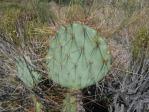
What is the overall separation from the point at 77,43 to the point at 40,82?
57 centimetres

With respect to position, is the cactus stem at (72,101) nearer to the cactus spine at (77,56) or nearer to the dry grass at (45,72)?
the cactus spine at (77,56)

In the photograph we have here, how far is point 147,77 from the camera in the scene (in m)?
3.66

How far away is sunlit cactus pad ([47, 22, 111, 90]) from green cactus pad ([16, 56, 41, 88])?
0.77 feet

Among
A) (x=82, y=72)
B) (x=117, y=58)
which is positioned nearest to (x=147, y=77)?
(x=117, y=58)

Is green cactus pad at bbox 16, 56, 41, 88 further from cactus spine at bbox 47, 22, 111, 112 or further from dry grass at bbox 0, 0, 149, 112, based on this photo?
cactus spine at bbox 47, 22, 111, 112

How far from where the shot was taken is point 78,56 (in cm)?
304

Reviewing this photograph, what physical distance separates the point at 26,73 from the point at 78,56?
45 cm

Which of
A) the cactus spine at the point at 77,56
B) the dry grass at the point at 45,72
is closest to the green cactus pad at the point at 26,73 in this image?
the dry grass at the point at 45,72

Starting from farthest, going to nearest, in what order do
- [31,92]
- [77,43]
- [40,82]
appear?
[40,82]
[31,92]
[77,43]

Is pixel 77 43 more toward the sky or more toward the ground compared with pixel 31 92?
more toward the sky

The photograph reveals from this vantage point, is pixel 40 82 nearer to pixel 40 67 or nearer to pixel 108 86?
pixel 40 67

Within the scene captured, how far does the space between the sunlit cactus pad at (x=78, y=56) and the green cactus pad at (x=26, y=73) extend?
0.24m

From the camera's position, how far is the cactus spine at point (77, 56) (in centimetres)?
301

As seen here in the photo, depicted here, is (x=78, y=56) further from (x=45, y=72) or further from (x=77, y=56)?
(x=45, y=72)
